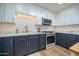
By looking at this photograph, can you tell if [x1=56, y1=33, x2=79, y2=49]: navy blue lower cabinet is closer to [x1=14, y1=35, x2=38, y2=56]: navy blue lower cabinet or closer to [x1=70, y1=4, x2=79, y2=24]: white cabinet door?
[x1=70, y1=4, x2=79, y2=24]: white cabinet door

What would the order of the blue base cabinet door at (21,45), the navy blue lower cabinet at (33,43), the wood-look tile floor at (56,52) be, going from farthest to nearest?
the navy blue lower cabinet at (33,43) → the blue base cabinet door at (21,45) → the wood-look tile floor at (56,52)

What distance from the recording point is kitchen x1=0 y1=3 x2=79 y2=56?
4.45 feet

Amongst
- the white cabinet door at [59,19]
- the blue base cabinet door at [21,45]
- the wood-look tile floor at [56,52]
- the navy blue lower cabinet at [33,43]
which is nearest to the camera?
the wood-look tile floor at [56,52]

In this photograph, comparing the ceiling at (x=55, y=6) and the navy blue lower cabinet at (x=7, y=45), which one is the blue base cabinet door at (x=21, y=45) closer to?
the navy blue lower cabinet at (x=7, y=45)

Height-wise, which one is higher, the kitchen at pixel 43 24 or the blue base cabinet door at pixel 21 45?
the kitchen at pixel 43 24

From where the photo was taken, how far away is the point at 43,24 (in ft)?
5.26

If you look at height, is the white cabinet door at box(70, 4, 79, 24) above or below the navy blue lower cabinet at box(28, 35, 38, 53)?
above

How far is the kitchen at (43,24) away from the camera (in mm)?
1355

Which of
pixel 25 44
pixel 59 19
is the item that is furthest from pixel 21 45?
pixel 59 19

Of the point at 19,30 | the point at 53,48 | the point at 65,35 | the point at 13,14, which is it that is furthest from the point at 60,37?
the point at 13,14

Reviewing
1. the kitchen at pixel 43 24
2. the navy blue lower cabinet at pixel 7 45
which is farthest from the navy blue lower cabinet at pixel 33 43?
the navy blue lower cabinet at pixel 7 45

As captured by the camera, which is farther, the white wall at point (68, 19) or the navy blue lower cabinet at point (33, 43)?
the navy blue lower cabinet at point (33, 43)

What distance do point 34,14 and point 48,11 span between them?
0.77ft

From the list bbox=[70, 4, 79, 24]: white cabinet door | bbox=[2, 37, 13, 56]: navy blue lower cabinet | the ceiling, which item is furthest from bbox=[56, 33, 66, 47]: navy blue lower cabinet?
bbox=[2, 37, 13, 56]: navy blue lower cabinet
